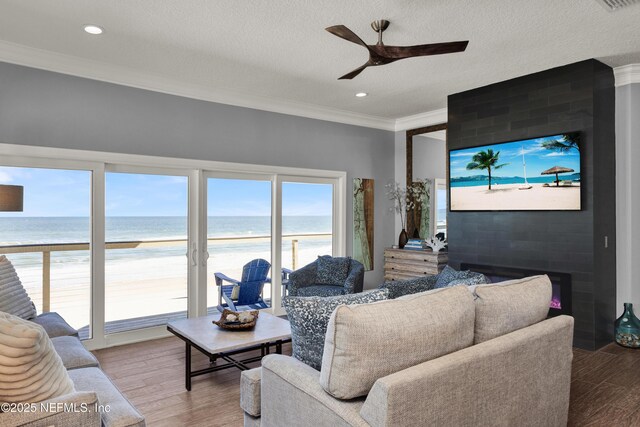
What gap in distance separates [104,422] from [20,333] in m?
0.57

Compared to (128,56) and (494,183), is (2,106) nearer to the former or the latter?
(128,56)

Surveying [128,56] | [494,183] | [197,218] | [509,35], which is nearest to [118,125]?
[128,56]

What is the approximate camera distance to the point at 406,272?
18.8ft

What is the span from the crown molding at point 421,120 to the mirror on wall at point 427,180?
0.28 feet

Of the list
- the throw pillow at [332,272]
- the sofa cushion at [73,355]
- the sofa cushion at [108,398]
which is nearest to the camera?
the sofa cushion at [108,398]

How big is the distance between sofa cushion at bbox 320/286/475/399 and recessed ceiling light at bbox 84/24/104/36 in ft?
9.75

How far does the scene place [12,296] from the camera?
116 inches

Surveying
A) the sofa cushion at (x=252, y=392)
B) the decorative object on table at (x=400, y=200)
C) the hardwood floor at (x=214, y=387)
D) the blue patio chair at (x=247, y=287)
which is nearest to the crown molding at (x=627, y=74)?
the hardwood floor at (x=214, y=387)

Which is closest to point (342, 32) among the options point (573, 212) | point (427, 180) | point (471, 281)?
point (471, 281)

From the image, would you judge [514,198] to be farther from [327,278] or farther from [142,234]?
[142,234]

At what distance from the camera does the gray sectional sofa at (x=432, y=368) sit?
1615 millimetres

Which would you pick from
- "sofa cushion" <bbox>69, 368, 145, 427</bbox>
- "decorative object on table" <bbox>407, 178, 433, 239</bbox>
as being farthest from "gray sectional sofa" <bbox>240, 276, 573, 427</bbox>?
"decorative object on table" <bbox>407, 178, 433, 239</bbox>

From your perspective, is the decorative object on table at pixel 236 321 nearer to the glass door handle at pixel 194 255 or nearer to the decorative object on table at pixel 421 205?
the glass door handle at pixel 194 255

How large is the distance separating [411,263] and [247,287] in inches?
88.4
